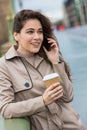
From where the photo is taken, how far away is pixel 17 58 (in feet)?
8.67

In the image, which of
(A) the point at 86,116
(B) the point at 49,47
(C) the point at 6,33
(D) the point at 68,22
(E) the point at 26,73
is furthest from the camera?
(D) the point at 68,22

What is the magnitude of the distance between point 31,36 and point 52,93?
466mm

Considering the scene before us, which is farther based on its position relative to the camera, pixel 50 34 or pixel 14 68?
pixel 50 34

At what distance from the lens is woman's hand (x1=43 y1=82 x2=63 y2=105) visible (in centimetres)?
231

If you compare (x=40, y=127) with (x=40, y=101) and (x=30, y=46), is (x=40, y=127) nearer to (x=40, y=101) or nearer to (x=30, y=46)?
(x=40, y=101)

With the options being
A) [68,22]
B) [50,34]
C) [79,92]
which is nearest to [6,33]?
[79,92]

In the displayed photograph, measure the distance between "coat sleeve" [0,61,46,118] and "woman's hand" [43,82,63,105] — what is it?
4cm

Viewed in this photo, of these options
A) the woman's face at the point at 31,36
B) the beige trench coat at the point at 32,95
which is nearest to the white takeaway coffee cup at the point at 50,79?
the beige trench coat at the point at 32,95

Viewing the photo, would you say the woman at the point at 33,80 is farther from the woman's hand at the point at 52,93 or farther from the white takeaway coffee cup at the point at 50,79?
the white takeaway coffee cup at the point at 50,79

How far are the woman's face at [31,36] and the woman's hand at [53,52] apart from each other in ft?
0.33

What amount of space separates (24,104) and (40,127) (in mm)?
209

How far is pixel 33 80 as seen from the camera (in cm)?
256

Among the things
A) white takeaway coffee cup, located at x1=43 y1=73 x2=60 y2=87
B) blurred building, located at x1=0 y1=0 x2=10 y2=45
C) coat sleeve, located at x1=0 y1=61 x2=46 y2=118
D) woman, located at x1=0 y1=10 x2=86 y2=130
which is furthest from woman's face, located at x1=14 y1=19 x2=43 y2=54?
blurred building, located at x1=0 y1=0 x2=10 y2=45

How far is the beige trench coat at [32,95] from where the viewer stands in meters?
2.43
